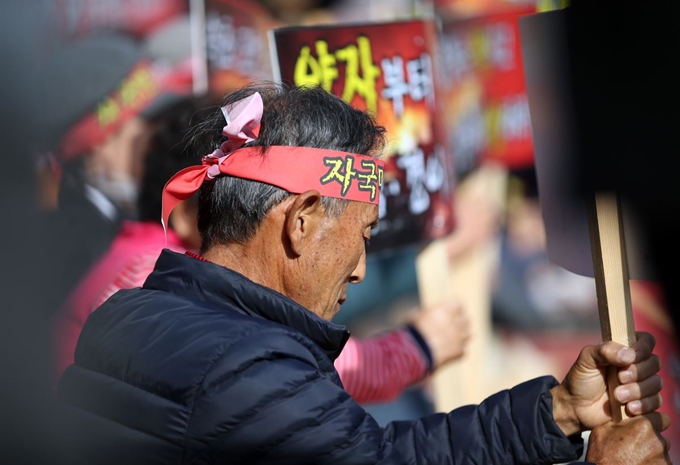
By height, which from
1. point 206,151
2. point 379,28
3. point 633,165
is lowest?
point 633,165

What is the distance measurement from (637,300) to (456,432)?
2.14 meters

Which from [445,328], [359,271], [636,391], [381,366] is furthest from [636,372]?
[445,328]

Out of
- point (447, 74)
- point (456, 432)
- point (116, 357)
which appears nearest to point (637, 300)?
point (447, 74)

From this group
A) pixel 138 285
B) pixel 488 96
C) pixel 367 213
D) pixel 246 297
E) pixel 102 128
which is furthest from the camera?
pixel 488 96

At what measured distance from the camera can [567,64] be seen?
1690mm

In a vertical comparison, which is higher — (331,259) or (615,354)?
(331,259)

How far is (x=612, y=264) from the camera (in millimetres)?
1656

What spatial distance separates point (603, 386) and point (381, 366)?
124 centimetres

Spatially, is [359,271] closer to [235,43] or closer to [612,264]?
[612,264]

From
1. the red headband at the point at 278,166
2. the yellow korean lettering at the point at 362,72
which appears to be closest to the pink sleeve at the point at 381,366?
the yellow korean lettering at the point at 362,72

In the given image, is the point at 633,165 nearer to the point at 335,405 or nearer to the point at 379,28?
the point at 335,405

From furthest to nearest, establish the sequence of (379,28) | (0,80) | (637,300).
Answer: (637,300) < (379,28) < (0,80)

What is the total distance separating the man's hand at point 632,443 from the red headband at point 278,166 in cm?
71

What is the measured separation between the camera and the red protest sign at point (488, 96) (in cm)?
384
